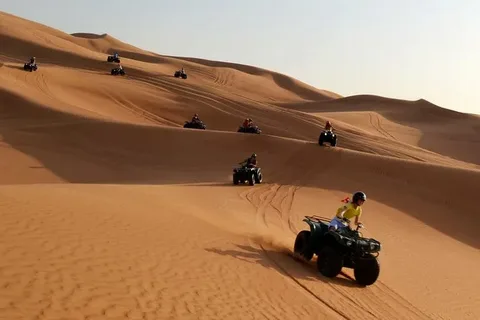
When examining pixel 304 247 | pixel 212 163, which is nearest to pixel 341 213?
pixel 304 247

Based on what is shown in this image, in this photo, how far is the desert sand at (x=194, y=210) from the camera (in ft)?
21.1

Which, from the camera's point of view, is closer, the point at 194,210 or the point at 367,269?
the point at 367,269

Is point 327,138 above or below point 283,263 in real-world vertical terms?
above

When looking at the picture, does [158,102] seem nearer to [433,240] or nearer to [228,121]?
[228,121]

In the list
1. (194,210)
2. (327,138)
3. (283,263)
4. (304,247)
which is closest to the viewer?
(283,263)

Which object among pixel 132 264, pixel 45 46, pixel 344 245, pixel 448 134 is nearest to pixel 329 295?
pixel 344 245

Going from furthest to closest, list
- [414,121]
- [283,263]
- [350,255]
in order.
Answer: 1. [414,121]
2. [283,263]
3. [350,255]

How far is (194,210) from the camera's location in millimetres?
12500

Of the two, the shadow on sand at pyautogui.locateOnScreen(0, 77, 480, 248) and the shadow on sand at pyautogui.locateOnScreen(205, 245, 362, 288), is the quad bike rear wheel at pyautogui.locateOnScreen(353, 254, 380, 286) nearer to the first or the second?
the shadow on sand at pyautogui.locateOnScreen(205, 245, 362, 288)

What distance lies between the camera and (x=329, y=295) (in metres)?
7.93

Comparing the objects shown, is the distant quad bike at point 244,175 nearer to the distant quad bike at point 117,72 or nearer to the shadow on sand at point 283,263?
the shadow on sand at point 283,263

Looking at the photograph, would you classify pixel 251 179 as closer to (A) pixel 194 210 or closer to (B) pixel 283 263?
(A) pixel 194 210

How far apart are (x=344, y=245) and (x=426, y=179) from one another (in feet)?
40.4

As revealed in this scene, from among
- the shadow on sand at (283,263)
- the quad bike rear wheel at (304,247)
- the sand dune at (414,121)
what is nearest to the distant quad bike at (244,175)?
the shadow on sand at (283,263)
